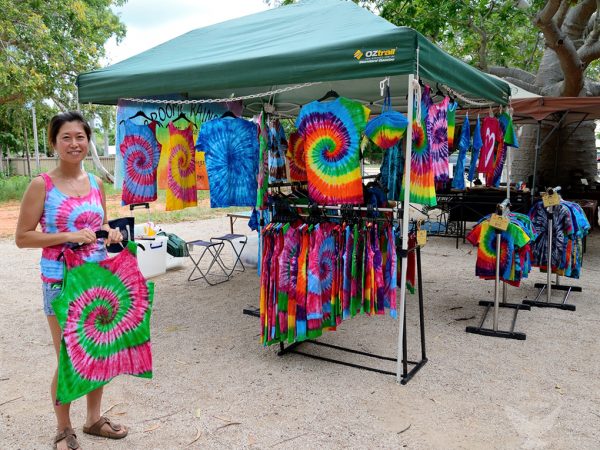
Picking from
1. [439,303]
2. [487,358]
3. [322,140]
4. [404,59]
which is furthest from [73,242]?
[439,303]

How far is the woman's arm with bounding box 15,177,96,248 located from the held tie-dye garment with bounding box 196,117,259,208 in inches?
80.1

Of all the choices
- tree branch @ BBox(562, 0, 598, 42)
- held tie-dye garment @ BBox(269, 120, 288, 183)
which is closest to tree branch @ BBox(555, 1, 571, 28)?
tree branch @ BBox(562, 0, 598, 42)

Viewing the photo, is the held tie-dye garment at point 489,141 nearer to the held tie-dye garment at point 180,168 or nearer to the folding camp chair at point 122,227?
the held tie-dye garment at point 180,168

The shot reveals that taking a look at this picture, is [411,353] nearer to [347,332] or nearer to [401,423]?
[347,332]

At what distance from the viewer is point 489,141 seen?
458 centimetres

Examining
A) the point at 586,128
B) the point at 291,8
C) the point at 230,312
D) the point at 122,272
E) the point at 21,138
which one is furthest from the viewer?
the point at 21,138

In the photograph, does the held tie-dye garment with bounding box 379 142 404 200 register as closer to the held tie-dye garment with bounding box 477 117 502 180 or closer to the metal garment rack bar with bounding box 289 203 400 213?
the metal garment rack bar with bounding box 289 203 400 213

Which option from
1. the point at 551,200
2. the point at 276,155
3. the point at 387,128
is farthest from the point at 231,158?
the point at 551,200

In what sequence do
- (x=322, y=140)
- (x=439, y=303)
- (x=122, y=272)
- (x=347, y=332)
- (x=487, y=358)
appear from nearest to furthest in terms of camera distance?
(x=122, y=272) < (x=322, y=140) < (x=487, y=358) < (x=347, y=332) < (x=439, y=303)

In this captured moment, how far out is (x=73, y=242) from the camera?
2.26 metres

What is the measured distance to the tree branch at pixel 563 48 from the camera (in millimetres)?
7425

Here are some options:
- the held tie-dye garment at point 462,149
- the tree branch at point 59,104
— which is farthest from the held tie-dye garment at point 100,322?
the tree branch at point 59,104

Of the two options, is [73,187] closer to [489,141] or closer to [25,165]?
[489,141]

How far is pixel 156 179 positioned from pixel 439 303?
3.06 meters
